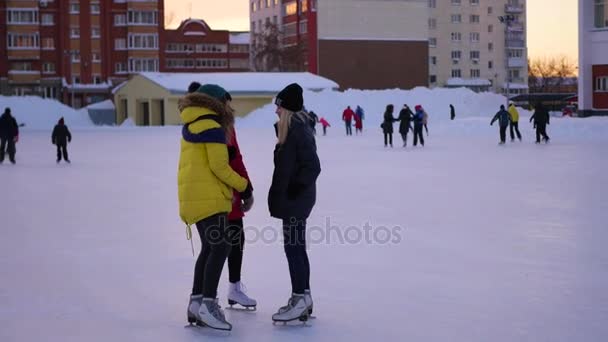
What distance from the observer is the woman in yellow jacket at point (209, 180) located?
6.47 meters

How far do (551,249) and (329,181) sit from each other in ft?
31.1

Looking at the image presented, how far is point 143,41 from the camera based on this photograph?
94875mm

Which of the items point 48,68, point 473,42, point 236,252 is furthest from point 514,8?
point 236,252

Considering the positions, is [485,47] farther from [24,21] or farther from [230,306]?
[230,306]

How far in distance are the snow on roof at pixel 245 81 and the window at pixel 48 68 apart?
1991 centimetres

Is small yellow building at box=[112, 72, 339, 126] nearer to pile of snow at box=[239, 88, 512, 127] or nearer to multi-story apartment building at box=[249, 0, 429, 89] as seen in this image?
pile of snow at box=[239, 88, 512, 127]

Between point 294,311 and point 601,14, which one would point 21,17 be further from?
point 294,311

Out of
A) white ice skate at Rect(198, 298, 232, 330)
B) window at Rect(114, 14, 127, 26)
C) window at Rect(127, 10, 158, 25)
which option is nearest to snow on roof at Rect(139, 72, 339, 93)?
window at Rect(127, 10, 158, 25)

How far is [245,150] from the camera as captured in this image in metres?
32.2

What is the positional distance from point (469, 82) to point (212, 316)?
375ft

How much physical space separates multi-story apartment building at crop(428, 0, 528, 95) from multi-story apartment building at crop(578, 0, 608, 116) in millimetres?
62917

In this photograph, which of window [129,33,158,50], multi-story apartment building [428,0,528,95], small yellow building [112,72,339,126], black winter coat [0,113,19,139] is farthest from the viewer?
multi-story apartment building [428,0,528,95]

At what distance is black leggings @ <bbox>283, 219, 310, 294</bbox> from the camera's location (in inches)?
269

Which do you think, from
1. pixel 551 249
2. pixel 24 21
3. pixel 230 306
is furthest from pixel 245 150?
pixel 24 21
